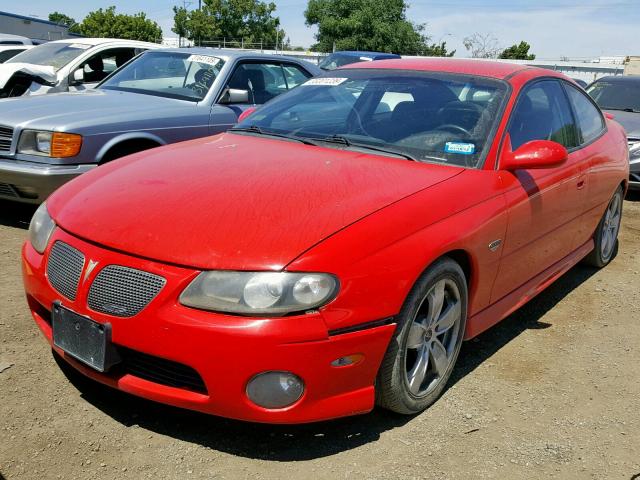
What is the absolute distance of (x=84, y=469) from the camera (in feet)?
7.87

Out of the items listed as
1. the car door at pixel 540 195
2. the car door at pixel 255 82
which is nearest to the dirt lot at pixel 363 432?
the car door at pixel 540 195

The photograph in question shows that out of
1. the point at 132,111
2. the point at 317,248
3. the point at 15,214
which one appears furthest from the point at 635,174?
the point at 15,214

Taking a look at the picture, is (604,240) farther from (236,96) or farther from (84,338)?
(84,338)

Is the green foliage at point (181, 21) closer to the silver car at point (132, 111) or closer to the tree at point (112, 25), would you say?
the tree at point (112, 25)

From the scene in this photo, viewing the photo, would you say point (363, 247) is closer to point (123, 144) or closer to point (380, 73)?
point (380, 73)

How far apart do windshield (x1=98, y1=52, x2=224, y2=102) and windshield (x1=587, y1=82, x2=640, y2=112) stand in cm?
574

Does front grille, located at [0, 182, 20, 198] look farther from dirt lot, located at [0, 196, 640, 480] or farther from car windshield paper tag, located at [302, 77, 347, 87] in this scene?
car windshield paper tag, located at [302, 77, 347, 87]

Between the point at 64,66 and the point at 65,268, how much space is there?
566 centimetres

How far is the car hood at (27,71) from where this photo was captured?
732 cm

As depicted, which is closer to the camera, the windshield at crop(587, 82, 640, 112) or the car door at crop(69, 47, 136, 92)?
the car door at crop(69, 47, 136, 92)

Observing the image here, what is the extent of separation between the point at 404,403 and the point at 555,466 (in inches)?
25.6

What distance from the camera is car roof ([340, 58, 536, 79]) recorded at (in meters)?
3.74

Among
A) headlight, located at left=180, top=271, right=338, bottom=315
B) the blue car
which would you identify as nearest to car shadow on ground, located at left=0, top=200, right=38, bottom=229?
headlight, located at left=180, top=271, right=338, bottom=315

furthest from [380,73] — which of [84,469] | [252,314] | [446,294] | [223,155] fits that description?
[84,469]
